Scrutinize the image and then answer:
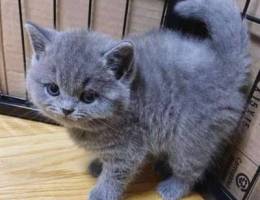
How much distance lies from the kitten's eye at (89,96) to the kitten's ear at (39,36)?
0.48 ft

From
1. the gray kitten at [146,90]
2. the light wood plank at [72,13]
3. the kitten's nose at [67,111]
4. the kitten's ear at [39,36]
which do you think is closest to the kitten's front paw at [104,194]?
the gray kitten at [146,90]

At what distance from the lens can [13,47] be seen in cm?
110

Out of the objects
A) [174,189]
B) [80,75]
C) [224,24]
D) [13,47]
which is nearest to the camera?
[80,75]

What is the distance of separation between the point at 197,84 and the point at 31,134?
60 cm

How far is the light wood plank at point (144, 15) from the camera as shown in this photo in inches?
38.9

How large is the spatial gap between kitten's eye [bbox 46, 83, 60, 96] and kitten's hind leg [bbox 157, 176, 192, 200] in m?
0.45

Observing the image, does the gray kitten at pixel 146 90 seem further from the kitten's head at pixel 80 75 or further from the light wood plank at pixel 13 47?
the light wood plank at pixel 13 47

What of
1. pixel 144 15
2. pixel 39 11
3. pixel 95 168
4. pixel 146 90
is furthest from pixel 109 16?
pixel 95 168

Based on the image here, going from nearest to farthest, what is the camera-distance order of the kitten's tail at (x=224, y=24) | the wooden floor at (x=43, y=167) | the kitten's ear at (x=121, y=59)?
the kitten's ear at (x=121, y=59) < the kitten's tail at (x=224, y=24) < the wooden floor at (x=43, y=167)

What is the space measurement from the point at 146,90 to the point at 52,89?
0.23 meters

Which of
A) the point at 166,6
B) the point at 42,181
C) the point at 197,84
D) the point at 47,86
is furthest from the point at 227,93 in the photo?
the point at 42,181

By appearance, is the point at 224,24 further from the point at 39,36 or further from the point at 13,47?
the point at 13,47

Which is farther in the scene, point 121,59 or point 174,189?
point 174,189

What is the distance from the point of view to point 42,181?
3.15ft
